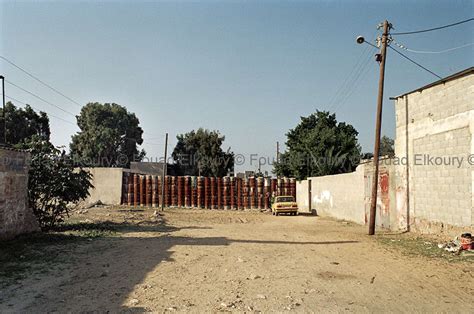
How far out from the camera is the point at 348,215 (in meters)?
19.9

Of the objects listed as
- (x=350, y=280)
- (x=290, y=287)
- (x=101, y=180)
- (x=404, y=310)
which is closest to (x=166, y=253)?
(x=290, y=287)

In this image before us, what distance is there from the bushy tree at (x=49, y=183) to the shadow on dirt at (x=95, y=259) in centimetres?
82

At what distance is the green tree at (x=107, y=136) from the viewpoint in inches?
2110

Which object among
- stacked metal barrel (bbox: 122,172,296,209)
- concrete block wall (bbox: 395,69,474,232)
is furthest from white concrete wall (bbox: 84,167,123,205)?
concrete block wall (bbox: 395,69,474,232)

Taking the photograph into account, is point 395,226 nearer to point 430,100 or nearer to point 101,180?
point 430,100

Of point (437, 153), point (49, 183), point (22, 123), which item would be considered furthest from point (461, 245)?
point (22, 123)

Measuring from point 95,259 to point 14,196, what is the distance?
4520 millimetres

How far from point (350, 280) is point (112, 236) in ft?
28.7

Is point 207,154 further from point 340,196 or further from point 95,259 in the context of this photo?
point 95,259

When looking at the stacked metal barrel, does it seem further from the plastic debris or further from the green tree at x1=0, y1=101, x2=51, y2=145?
the green tree at x1=0, y1=101, x2=51, y2=145

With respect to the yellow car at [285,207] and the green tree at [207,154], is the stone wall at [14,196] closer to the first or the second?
the yellow car at [285,207]

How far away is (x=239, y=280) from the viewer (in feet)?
23.5

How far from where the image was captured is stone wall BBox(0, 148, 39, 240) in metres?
11.0

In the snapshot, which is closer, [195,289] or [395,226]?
[195,289]
